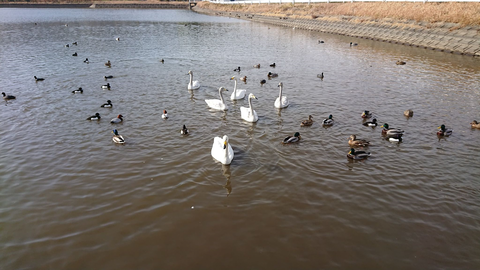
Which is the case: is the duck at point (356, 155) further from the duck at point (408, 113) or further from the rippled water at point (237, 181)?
the duck at point (408, 113)

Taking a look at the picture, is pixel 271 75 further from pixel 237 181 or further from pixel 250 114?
pixel 237 181

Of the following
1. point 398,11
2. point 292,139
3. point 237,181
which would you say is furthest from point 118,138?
point 398,11

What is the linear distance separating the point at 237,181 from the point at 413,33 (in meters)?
41.8

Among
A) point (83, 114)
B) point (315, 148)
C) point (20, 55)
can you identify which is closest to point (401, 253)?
point (315, 148)

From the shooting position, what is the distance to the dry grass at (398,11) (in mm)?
39906

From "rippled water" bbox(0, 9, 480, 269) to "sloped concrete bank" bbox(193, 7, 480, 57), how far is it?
1302cm

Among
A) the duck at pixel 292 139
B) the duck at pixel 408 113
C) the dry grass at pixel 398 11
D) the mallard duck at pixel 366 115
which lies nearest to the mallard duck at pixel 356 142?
the duck at pixel 292 139

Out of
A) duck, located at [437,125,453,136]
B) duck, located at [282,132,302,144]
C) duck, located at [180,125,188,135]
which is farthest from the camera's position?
duck, located at [180,125,188,135]

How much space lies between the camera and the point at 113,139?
50.7 ft

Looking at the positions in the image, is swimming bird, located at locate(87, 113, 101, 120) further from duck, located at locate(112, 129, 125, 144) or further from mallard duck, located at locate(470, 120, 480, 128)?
mallard duck, located at locate(470, 120, 480, 128)

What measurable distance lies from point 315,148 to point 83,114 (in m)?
13.9

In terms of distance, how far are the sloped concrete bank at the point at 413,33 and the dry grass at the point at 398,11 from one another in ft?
5.02

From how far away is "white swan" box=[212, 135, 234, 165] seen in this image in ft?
43.0

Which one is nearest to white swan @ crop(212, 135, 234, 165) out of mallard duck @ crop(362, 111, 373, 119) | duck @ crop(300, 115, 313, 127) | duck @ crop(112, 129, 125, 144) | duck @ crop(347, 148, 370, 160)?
duck @ crop(112, 129, 125, 144)
